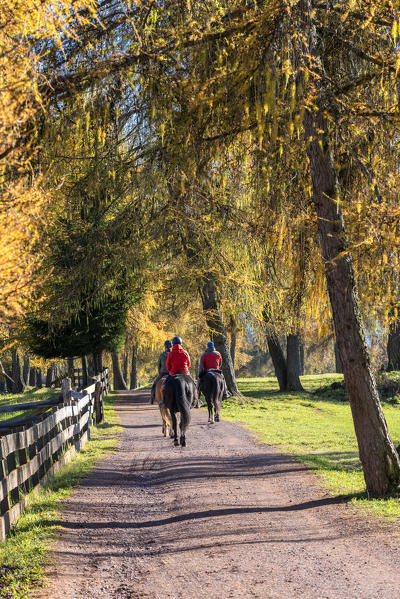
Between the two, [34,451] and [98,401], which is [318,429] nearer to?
[98,401]

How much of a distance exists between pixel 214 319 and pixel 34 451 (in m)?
16.0

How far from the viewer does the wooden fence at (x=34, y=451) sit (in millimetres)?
8227

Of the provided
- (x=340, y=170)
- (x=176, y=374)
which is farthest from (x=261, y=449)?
(x=340, y=170)

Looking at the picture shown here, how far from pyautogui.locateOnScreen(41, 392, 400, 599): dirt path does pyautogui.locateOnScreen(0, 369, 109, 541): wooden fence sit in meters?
0.70

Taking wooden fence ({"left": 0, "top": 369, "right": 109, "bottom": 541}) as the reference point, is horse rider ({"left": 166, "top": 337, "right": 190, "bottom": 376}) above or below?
above

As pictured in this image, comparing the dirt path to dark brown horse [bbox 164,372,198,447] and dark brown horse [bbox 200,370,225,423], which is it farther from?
dark brown horse [bbox 200,370,225,423]

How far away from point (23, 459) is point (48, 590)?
151 inches

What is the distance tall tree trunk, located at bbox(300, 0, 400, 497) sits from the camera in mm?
9648

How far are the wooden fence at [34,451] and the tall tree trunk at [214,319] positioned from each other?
9601mm

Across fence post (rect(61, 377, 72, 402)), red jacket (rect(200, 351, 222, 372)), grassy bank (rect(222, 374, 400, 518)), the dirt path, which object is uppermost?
red jacket (rect(200, 351, 222, 372))

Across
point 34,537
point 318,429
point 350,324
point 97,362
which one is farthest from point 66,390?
point 97,362

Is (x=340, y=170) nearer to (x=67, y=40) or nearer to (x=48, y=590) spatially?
(x=67, y=40)

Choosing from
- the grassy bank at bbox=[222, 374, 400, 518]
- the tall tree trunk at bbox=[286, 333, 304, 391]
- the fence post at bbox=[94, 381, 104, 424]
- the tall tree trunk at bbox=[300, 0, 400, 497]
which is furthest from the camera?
the tall tree trunk at bbox=[286, 333, 304, 391]

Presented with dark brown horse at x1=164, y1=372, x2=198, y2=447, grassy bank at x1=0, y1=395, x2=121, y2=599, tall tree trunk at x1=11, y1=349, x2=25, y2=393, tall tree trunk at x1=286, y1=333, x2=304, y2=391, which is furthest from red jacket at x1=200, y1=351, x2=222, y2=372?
tall tree trunk at x1=11, y1=349, x2=25, y2=393
